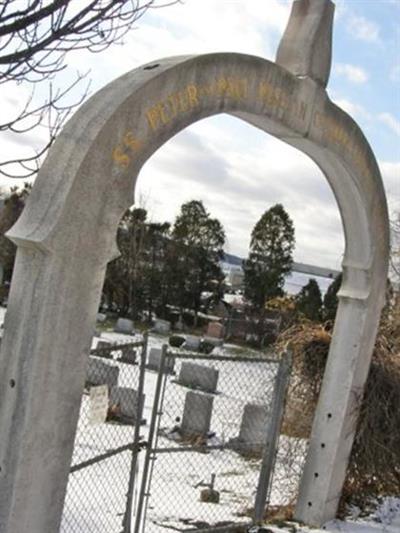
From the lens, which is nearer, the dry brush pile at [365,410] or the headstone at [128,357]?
the dry brush pile at [365,410]

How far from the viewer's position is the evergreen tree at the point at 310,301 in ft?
91.4

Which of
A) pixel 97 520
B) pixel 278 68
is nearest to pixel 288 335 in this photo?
pixel 97 520

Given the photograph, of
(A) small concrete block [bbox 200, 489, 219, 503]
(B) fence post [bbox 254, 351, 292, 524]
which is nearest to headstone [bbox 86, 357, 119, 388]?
(A) small concrete block [bbox 200, 489, 219, 503]

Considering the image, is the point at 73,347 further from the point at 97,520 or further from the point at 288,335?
the point at 288,335

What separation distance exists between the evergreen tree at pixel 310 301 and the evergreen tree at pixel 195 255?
514 centimetres

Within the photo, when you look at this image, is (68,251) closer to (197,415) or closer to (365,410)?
(365,410)

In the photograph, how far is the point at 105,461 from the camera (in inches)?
339

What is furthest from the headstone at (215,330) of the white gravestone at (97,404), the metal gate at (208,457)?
the white gravestone at (97,404)

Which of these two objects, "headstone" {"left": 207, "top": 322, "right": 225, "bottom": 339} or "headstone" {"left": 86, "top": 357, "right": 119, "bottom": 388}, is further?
"headstone" {"left": 207, "top": 322, "right": 225, "bottom": 339}

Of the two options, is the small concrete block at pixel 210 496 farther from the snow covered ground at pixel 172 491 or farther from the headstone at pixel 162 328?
the headstone at pixel 162 328

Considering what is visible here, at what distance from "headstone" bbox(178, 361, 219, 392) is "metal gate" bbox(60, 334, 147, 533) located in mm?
2802

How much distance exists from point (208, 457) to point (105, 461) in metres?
2.09

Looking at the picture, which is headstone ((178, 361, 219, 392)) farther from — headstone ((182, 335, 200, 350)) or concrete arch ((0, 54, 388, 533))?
concrete arch ((0, 54, 388, 533))

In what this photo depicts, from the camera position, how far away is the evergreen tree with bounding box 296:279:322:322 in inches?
1096
